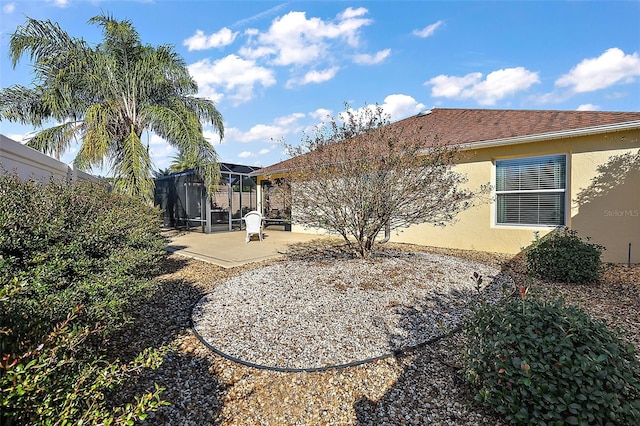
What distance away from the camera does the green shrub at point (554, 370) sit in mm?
1777

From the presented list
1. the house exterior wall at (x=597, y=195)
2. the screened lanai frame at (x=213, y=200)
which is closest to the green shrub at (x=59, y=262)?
the house exterior wall at (x=597, y=195)

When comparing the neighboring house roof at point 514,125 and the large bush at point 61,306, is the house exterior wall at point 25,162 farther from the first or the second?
the neighboring house roof at point 514,125

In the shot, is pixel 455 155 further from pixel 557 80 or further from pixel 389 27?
pixel 557 80

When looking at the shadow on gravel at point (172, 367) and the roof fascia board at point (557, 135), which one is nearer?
the shadow on gravel at point (172, 367)

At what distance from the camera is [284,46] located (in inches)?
336

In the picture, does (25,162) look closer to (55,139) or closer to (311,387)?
(55,139)

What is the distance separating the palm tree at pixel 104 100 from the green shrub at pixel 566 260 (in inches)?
408

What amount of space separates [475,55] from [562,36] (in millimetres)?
1975

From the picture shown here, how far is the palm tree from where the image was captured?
9.80m

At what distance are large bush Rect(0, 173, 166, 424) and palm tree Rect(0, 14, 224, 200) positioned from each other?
732cm

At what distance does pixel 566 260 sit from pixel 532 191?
286 centimetres

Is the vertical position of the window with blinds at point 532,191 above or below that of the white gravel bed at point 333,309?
above

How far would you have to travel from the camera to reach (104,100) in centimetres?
1044

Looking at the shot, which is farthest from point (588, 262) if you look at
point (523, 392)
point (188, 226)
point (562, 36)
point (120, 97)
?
point (188, 226)
